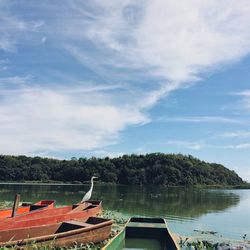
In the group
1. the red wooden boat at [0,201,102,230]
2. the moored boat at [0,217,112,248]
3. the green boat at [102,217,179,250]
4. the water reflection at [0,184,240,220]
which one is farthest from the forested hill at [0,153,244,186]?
the moored boat at [0,217,112,248]

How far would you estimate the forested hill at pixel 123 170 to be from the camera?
92.8 metres

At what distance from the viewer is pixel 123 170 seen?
3814 inches

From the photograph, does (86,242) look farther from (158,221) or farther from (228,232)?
(228,232)

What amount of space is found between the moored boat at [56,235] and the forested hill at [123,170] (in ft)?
257

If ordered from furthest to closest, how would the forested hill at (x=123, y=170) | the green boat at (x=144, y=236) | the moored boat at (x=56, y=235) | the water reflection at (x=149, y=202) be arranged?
the forested hill at (x=123, y=170) < the water reflection at (x=149, y=202) < the green boat at (x=144, y=236) < the moored boat at (x=56, y=235)

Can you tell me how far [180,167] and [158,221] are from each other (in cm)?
7987

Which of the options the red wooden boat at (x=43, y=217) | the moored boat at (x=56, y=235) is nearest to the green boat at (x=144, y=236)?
the moored boat at (x=56, y=235)

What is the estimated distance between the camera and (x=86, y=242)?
12.1m

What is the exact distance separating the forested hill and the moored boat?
7830 cm

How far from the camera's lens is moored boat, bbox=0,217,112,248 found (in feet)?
33.0

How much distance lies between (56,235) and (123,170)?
3404 inches

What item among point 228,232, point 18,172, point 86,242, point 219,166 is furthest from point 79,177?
point 86,242

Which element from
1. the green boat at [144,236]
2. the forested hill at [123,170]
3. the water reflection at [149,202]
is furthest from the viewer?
the forested hill at [123,170]

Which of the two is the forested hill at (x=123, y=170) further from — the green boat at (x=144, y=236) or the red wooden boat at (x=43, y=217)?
the green boat at (x=144, y=236)
